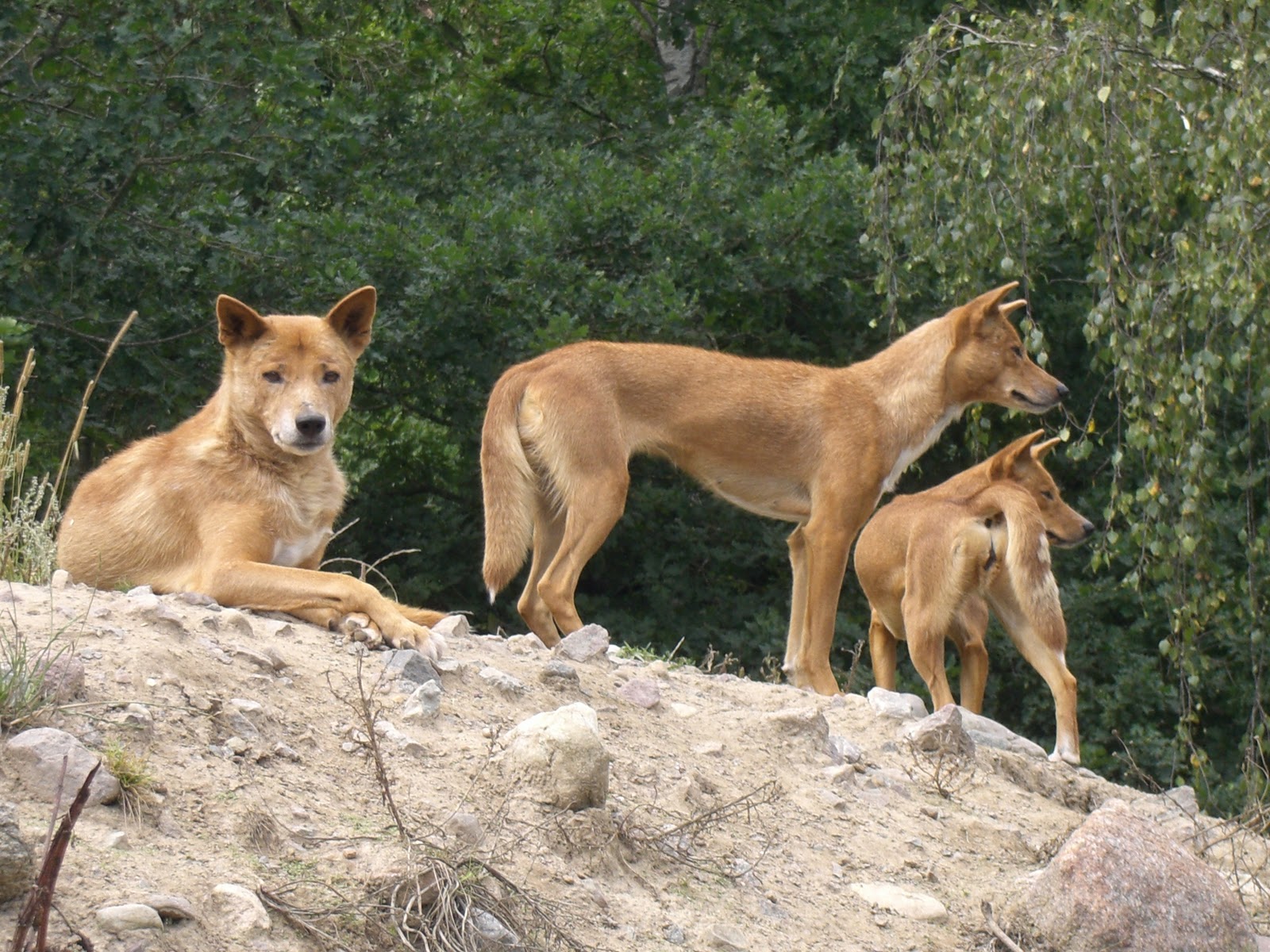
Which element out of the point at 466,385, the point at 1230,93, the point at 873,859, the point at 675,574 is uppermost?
the point at 1230,93

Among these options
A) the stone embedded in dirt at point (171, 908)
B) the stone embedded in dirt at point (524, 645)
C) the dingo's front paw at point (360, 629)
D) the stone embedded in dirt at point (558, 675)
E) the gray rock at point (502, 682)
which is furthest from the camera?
the stone embedded in dirt at point (524, 645)

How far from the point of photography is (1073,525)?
28.0ft

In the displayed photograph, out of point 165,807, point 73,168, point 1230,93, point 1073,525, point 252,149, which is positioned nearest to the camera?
point 165,807

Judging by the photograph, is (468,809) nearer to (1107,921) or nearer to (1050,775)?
(1107,921)

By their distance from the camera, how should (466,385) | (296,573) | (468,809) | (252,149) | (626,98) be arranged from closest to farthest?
(468,809)
(296,573)
(252,149)
(466,385)
(626,98)

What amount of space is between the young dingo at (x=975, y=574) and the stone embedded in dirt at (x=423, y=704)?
3.62 m

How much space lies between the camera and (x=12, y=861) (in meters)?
2.92

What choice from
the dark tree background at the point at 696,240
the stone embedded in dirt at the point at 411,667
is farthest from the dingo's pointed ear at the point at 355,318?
the dark tree background at the point at 696,240

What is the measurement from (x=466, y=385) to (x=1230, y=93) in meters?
6.72

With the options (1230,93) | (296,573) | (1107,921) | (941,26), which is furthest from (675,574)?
(1107,921)

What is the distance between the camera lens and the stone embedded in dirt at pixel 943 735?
220 inches

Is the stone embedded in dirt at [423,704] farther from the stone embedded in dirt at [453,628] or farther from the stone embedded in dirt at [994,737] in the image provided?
the stone embedded in dirt at [994,737]

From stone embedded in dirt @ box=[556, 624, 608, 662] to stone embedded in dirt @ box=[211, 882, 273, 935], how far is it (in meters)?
2.49

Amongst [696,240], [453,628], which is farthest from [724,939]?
[696,240]
